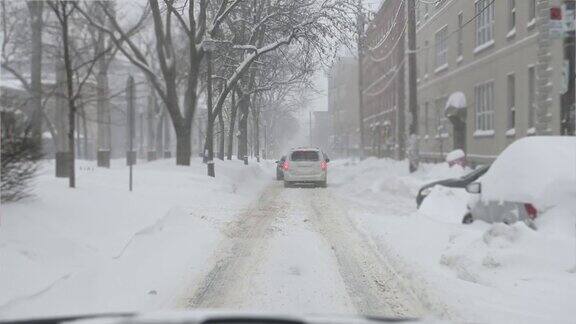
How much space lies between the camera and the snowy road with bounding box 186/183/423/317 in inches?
241

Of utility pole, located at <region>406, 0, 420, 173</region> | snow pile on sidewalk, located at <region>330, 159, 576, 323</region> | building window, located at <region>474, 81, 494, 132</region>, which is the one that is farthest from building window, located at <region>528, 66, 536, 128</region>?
snow pile on sidewalk, located at <region>330, 159, 576, 323</region>

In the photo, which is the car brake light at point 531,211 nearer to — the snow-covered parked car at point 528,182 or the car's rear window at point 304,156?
the snow-covered parked car at point 528,182

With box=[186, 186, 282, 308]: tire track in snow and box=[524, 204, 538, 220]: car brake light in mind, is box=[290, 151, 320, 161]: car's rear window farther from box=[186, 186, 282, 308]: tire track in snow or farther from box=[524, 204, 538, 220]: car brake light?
box=[524, 204, 538, 220]: car brake light

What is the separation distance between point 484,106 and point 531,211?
19.0 meters

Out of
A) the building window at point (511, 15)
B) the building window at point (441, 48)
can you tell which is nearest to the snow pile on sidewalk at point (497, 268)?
the building window at point (511, 15)

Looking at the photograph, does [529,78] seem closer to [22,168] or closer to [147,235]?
[147,235]

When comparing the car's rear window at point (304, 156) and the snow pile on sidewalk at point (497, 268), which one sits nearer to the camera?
the snow pile on sidewalk at point (497, 268)

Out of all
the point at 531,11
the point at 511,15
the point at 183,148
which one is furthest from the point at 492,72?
the point at 183,148

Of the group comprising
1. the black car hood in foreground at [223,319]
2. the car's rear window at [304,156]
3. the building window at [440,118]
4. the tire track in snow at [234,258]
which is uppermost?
the building window at [440,118]

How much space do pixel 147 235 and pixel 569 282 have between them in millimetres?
6423

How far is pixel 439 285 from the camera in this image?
6836mm

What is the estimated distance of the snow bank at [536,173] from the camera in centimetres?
707

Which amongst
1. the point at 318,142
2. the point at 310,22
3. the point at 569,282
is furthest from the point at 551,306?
the point at 318,142

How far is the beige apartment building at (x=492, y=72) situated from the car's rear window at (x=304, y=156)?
6139 mm
